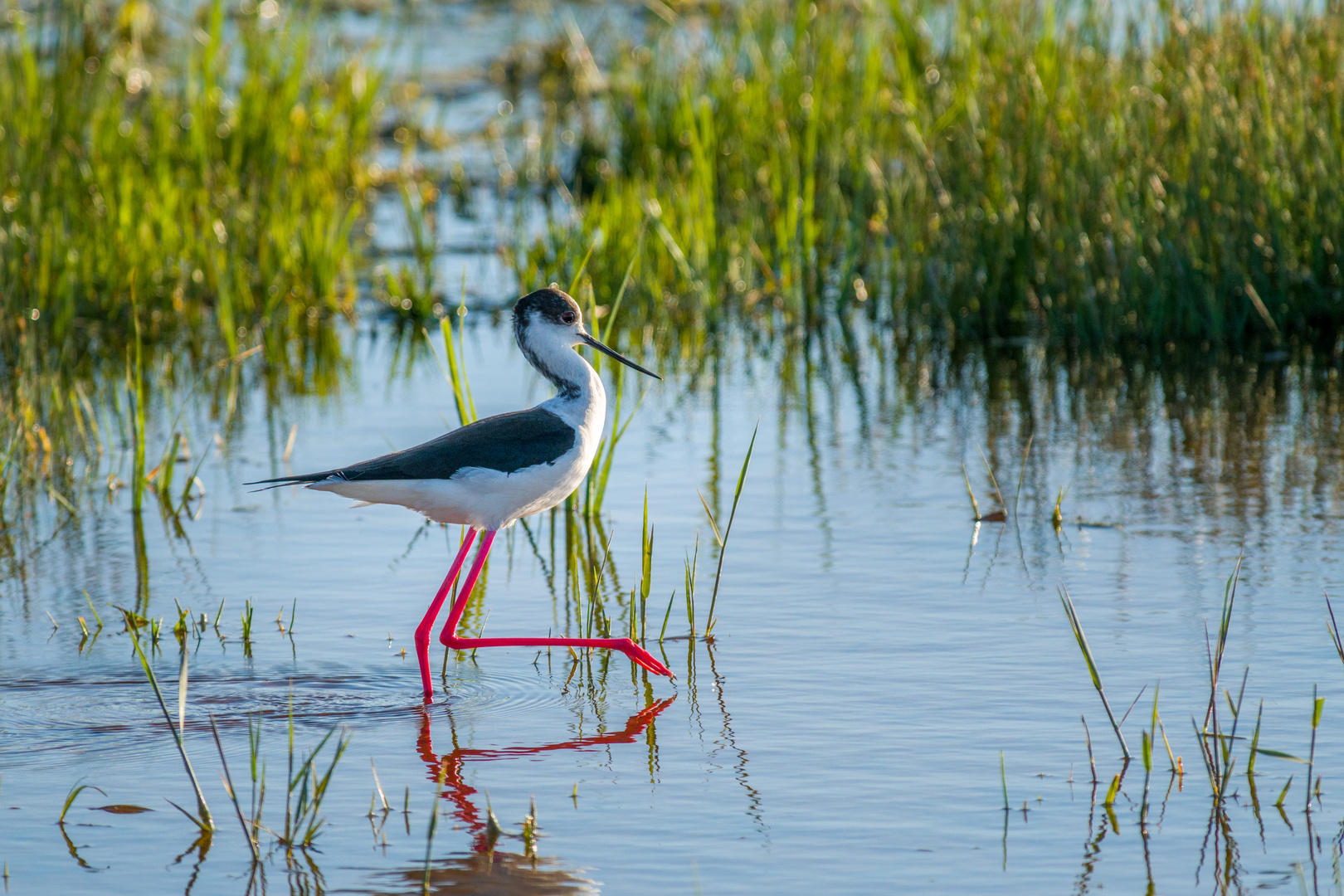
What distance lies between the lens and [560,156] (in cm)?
1326

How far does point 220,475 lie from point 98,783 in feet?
9.15

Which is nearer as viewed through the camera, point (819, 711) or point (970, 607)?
point (819, 711)

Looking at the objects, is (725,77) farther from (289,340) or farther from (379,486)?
(379,486)

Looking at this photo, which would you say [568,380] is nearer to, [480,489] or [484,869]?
[480,489]

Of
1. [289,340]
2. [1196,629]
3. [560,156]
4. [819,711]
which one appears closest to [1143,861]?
[819,711]

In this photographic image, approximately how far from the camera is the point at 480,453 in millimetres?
4656

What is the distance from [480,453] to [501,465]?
0.07m

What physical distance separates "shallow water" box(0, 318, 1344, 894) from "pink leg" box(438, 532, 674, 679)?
0.28 feet

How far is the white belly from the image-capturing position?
4.61m

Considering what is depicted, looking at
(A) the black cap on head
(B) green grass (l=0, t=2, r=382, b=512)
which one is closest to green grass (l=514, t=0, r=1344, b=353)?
(B) green grass (l=0, t=2, r=382, b=512)

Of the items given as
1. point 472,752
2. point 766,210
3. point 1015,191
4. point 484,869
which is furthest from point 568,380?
point 766,210

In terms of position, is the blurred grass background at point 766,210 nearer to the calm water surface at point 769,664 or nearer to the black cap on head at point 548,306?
the calm water surface at point 769,664

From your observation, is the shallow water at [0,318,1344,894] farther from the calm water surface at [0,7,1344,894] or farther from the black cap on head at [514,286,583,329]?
the black cap on head at [514,286,583,329]

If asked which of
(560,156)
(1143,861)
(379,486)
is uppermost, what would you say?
(560,156)
